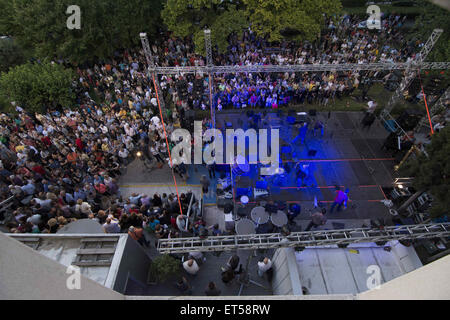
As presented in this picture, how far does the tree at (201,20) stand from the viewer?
17.4 metres

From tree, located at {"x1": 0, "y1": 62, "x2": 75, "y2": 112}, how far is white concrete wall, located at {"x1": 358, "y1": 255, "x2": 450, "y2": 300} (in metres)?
18.7

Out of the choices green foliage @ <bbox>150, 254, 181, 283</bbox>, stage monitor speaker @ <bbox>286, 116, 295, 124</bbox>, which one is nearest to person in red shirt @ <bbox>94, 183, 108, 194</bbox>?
green foliage @ <bbox>150, 254, 181, 283</bbox>

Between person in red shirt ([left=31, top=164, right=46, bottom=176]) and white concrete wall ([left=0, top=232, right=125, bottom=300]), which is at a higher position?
person in red shirt ([left=31, top=164, right=46, bottom=176])

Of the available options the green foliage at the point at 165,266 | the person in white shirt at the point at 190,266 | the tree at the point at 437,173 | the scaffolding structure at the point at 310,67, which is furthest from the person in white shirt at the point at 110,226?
the tree at the point at 437,173

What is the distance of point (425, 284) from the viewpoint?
3270 millimetres

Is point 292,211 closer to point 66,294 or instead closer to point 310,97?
point 66,294

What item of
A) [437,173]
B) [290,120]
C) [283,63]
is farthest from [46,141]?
[437,173]

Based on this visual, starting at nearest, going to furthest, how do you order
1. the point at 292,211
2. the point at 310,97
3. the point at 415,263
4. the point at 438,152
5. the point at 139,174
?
1. the point at 415,263
2. the point at 438,152
3. the point at 292,211
4. the point at 139,174
5. the point at 310,97

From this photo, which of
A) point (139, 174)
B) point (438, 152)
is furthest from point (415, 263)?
point (139, 174)

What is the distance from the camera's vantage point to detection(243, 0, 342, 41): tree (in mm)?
17109

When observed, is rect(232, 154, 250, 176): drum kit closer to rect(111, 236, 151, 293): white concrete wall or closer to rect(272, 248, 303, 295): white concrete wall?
rect(272, 248, 303, 295): white concrete wall

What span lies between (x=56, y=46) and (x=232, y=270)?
19.9 meters

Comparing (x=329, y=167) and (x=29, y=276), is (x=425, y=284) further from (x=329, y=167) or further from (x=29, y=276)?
(x=329, y=167)

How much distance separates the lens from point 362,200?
1198 cm
